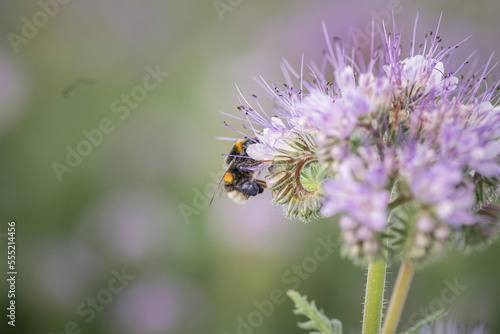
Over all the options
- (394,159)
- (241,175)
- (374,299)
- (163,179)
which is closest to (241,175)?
(241,175)

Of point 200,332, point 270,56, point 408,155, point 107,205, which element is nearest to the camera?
point 408,155

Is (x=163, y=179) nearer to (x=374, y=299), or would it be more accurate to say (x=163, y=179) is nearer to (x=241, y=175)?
(x=241, y=175)

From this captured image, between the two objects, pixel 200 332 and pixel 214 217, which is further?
pixel 214 217

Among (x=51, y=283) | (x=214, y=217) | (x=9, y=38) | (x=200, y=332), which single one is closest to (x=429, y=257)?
(x=200, y=332)

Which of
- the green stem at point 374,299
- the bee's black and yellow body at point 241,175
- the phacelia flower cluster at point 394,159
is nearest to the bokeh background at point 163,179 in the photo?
the bee's black and yellow body at point 241,175

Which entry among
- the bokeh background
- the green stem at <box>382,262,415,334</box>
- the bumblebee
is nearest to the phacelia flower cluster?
the green stem at <box>382,262,415,334</box>

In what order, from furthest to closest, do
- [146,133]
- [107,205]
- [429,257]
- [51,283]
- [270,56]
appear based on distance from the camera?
1. [270,56]
2. [146,133]
3. [107,205]
4. [51,283]
5. [429,257]

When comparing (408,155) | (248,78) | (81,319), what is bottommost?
(81,319)

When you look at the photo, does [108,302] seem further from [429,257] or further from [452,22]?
[452,22]
